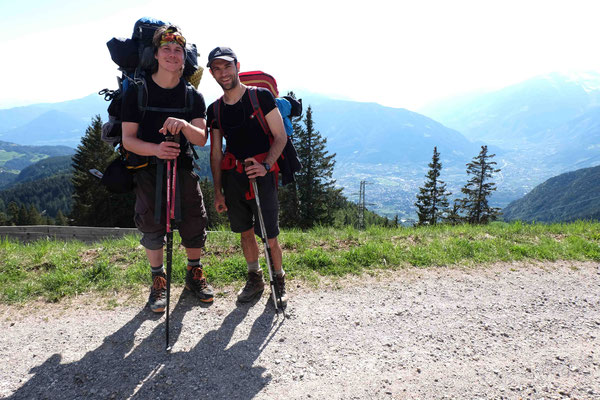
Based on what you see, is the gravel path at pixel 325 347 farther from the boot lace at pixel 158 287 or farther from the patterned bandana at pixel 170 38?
the patterned bandana at pixel 170 38

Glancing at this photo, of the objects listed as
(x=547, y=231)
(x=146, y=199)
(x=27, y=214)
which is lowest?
(x=27, y=214)

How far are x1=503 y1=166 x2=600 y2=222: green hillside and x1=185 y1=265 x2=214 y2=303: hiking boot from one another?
619 feet

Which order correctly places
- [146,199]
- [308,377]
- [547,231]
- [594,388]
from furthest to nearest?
1. [547,231]
2. [146,199]
3. [308,377]
4. [594,388]

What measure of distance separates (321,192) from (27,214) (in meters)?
62.9

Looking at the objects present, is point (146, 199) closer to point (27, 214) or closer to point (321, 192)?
point (321, 192)

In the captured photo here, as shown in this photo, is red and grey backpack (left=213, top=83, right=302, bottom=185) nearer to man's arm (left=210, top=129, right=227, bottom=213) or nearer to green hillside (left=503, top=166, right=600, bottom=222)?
man's arm (left=210, top=129, right=227, bottom=213)

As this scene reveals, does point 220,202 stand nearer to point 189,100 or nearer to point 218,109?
point 218,109

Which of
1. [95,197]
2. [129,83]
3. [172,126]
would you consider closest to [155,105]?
[129,83]

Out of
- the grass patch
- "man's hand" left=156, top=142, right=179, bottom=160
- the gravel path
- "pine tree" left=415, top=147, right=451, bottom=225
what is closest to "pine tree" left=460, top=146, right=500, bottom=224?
"pine tree" left=415, top=147, right=451, bottom=225

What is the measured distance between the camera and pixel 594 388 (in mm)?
2912

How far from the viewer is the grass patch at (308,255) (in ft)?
15.7

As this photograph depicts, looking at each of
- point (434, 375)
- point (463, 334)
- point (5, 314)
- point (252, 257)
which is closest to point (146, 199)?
point (252, 257)

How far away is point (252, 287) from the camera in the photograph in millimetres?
4570

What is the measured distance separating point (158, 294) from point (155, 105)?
2354mm
